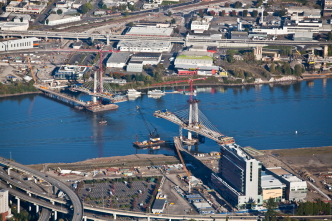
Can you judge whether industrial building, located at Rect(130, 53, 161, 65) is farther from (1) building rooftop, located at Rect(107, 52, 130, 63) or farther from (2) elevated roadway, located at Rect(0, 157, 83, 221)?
(2) elevated roadway, located at Rect(0, 157, 83, 221)

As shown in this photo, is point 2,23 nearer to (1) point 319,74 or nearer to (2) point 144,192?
(1) point 319,74

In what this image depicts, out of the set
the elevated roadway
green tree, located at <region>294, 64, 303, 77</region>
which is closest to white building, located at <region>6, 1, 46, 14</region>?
green tree, located at <region>294, 64, 303, 77</region>

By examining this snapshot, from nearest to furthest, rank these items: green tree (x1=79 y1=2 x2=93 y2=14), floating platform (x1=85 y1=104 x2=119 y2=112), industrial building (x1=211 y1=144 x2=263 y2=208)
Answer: industrial building (x1=211 y1=144 x2=263 y2=208), floating platform (x1=85 y1=104 x2=119 y2=112), green tree (x1=79 y1=2 x2=93 y2=14)

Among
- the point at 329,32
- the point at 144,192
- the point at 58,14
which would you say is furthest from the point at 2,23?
the point at 144,192

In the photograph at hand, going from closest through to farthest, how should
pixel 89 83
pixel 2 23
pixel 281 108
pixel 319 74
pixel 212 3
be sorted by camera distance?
pixel 281 108 < pixel 89 83 < pixel 319 74 < pixel 2 23 < pixel 212 3

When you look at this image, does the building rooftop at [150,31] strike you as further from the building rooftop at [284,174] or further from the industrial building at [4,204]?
the industrial building at [4,204]

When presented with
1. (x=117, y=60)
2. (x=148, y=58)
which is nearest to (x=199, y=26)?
(x=148, y=58)
